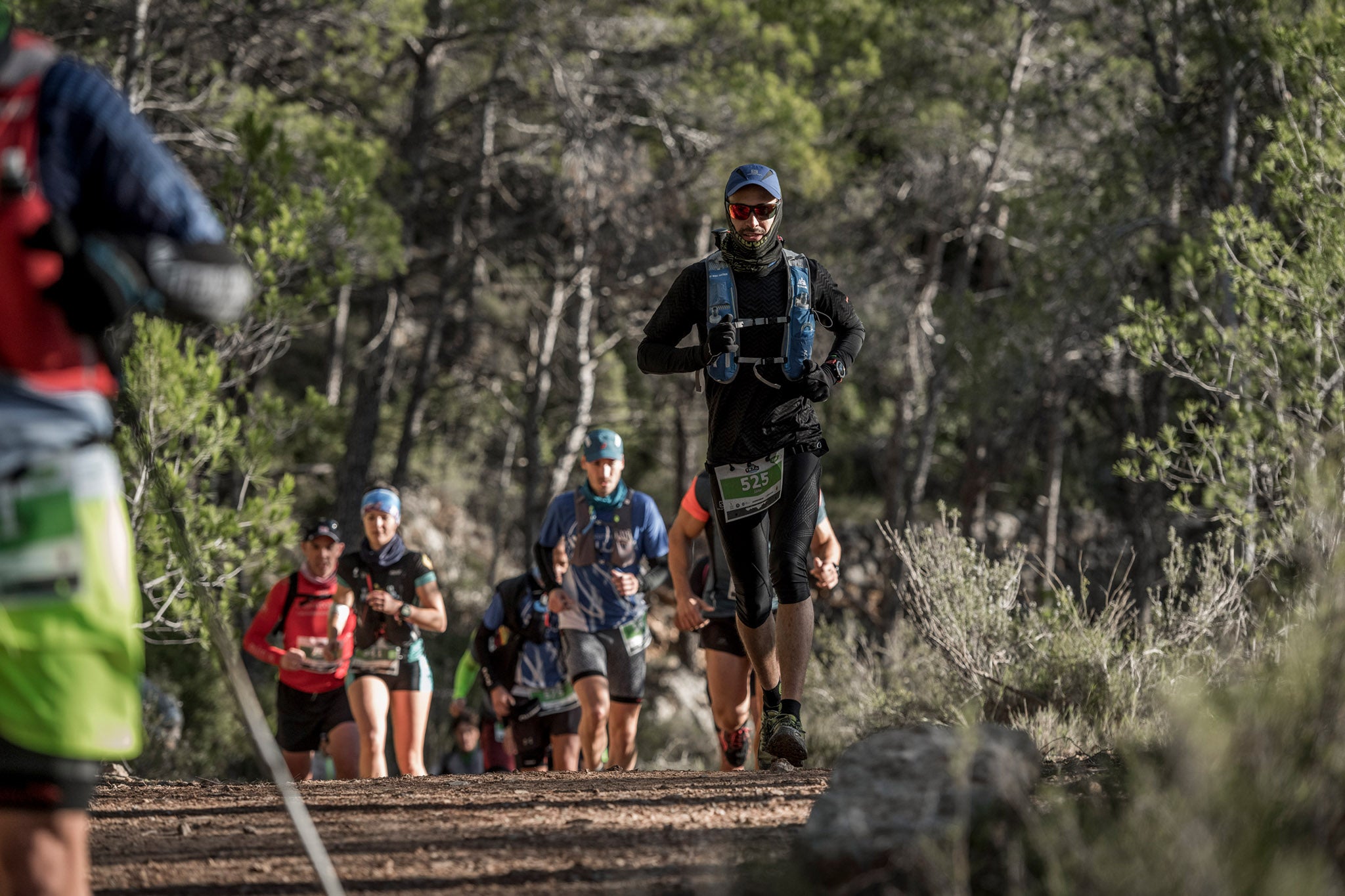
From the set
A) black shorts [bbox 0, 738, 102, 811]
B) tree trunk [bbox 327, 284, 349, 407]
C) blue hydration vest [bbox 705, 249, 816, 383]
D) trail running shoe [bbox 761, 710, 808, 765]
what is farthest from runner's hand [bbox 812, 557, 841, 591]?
tree trunk [bbox 327, 284, 349, 407]

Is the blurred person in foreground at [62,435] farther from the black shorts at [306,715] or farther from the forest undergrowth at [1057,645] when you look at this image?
→ the black shorts at [306,715]

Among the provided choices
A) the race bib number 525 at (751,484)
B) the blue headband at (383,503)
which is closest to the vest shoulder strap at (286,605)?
the blue headband at (383,503)

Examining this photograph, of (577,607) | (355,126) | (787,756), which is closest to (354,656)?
(577,607)

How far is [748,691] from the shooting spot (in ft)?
23.4

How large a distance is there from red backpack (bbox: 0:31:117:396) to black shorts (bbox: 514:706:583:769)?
6657 mm

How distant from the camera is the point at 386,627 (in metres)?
7.68

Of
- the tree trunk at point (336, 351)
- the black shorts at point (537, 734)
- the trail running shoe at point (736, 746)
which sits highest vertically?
the tree trunk at point (336, 351)

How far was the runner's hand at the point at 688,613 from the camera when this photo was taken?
19.8 feet

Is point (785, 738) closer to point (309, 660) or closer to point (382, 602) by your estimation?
point (382, 602)

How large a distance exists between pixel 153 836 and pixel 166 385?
6.47 metres

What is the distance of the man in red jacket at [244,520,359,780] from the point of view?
7863 millimetres

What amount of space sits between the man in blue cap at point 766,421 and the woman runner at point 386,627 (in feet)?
9.29

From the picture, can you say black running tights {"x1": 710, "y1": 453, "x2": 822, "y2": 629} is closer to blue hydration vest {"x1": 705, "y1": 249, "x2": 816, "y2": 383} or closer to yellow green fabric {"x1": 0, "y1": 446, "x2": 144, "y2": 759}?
blue hydration vest {"x1": 705, "y1": 249, "x2": 816, "y2": 383}

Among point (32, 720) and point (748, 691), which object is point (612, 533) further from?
point (32, 720)
